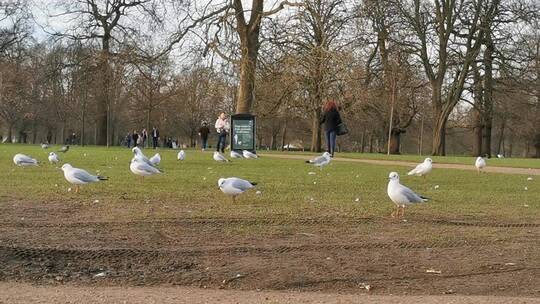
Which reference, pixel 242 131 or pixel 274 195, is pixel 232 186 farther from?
pixel 242 131

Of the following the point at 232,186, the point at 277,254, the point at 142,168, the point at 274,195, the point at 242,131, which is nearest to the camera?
the point at 277,254

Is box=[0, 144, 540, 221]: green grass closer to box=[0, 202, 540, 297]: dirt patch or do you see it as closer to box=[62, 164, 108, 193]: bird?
box=[62, 164, 108, 193]: bird

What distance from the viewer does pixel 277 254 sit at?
8.24 meters

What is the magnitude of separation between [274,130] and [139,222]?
211 feet

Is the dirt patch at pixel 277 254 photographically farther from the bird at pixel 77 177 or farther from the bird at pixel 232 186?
the bird at pixel 77 177

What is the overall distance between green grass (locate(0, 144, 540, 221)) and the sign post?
10.3m

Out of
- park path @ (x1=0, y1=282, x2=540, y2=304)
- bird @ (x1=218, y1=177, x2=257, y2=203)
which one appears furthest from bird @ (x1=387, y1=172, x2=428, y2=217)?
park path @ (x1=0, y1=282, x2=540, y2=304)

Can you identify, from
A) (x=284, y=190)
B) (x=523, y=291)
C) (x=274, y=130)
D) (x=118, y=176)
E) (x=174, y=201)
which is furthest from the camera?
(x=274, y=130)

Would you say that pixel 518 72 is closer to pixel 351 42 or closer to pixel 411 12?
pixel 411 12

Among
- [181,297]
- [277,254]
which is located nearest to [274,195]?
[277,254]

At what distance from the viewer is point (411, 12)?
45625 millimetres

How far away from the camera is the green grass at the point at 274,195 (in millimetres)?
10578

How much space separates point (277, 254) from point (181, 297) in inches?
81.3

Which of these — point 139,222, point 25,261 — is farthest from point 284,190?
point 25,261
